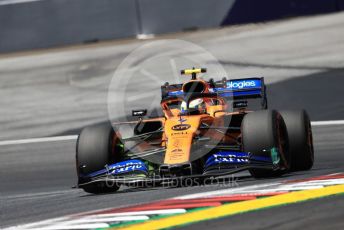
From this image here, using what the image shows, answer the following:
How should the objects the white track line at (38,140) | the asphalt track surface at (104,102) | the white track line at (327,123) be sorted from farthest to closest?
the white track line at (38,140) < the white track line at (327,123) < the asphalt track surface at (104,102)

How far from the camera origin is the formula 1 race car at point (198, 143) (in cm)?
1121

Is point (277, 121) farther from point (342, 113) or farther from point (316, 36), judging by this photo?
point (316, 36)

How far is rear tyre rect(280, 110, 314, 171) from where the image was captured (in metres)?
12.4

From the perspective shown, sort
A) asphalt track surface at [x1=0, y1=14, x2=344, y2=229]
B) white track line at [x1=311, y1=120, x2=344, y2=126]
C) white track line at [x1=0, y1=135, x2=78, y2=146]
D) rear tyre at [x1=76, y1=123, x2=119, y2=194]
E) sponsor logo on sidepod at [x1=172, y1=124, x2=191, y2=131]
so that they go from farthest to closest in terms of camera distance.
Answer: white track line at [x1=0, y1=135, x2=78, y2=146], white track line at [x1=311, y1=120, x2=344, y2=126], rear tyre at [x1=76, y1=123, x2=119, y2=194], sponsor logo on sidepod at [x1=172, y1=124, x2=191, y2=131], asphalt track surface at [x1=0, y1=14, x2=344, y2=229]

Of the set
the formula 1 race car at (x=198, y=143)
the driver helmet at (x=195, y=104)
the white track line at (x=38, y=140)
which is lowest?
the white track line at (x=38, y=140)

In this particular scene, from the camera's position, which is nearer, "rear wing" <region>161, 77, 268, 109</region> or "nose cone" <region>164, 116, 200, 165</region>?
"nose cone" <region>164, 116, 200, 165</region>

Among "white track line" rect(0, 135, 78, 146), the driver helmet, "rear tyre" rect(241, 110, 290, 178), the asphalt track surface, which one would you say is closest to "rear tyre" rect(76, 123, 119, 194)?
the asphalt track surface

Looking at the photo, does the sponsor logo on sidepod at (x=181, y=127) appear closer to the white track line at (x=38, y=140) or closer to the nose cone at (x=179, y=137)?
the nose cone at (x=179, y=137)

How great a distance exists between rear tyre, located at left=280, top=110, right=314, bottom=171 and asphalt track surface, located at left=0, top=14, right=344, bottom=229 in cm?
22

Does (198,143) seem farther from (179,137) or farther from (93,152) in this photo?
(93,152)

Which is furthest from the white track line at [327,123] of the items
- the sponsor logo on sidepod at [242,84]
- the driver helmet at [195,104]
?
the driver helmet at [195,104]

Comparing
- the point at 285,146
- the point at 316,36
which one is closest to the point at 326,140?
the point at 285,146

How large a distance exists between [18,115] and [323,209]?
1367cm

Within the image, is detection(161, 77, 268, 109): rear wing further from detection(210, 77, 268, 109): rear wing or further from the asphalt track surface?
the asphalt track surface
